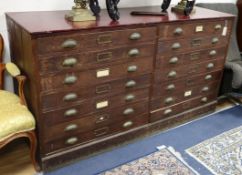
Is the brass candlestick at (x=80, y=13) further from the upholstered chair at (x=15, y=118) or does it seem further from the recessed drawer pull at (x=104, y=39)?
the upholstered chair at (x=15, y=118)

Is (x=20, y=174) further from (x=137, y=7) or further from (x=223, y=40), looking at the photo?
(x=223, y=40)

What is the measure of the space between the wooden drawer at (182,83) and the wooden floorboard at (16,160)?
1073 mm

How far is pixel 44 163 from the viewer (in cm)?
183

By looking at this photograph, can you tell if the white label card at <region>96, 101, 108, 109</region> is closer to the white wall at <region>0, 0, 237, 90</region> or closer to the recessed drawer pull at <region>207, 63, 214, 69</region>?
the white wall at <region>0, 0, 237, 90</region>

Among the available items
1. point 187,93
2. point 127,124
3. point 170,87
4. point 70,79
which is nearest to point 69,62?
point 70,79

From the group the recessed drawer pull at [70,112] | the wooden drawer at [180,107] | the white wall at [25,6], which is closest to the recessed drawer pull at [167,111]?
the wooden drawer at [180,107]

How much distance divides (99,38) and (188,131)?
1252 mm

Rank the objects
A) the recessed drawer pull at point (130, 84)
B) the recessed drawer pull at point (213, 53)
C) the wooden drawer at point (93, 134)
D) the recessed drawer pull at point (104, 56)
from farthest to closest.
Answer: the recessed drawer pull at point (213, 53) < the recessed drawer pull at point (130, 84) < the wooden drawer at point (93, 134) < the recessed drawer pull at point (104, 56)

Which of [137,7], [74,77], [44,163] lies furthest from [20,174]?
[137,7]

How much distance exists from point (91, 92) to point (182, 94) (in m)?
0.95

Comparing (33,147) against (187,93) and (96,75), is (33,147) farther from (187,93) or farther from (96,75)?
(187,93)

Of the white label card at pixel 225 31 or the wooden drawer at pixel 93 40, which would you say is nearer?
the wooden drawer at pixel 93 40

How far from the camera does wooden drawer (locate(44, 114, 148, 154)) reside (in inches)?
72.3

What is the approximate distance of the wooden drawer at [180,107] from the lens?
2.31 m
